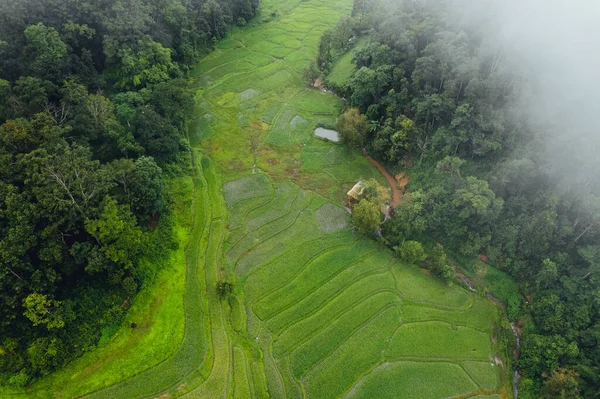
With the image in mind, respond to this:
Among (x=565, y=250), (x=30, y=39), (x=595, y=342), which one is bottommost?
(x=595, y=342)

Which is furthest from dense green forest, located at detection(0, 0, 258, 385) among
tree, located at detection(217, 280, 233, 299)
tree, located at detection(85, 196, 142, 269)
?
tree, located at detection(217, 280, 233, 299)

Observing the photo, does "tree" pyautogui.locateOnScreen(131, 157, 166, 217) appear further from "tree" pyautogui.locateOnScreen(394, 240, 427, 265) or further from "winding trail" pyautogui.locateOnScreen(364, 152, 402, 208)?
"winding trail" pyautogui.locateOnScreen(364, 152, 402, 208)

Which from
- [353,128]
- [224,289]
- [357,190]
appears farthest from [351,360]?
[353,128]

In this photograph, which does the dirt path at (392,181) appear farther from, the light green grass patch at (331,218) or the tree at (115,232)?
the tree at (115,232)

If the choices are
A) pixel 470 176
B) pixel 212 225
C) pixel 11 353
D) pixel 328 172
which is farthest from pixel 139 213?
pixel 470 176

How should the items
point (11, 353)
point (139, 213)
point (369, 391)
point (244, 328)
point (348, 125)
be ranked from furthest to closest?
point (348, 125), point (139, 213), point (244, 328), point (369, 391), point (11, 353)

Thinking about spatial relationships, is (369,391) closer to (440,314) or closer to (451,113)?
(440,314)

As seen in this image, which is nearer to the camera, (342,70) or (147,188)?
(147,188)

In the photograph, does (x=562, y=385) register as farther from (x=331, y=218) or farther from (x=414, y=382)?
(x=331, y=218)
